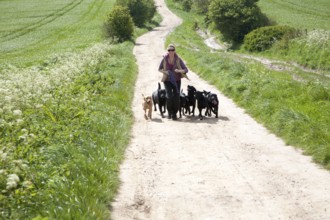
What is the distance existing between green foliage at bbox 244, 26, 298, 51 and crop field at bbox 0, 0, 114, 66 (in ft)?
55.7

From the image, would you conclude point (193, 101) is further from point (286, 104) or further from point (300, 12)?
point (300, 12)

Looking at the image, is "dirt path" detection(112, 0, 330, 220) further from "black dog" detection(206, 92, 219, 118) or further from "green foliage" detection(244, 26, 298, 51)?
"green foliage" detection(244, 26, 298, 51)

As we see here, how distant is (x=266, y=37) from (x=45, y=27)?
36.1m

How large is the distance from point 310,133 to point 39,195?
250 inches

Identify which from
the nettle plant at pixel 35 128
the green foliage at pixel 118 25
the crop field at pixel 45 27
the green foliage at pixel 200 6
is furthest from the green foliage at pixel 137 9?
the nettle plant at pixel 35 128

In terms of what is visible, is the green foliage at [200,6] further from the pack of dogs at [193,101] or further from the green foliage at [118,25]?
the pack of dogs at [193,101]

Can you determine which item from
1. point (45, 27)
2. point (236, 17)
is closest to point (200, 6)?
point (45, 27)

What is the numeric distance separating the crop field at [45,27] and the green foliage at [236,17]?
1451 cm

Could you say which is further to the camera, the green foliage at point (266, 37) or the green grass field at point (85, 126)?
the green foliage at point (266, 37)

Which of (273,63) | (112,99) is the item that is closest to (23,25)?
(273,63)

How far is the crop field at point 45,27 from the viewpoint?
40.9 metres

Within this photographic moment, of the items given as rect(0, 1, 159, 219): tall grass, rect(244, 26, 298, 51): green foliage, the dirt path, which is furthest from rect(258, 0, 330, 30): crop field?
the dirt path

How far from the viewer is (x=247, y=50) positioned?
134 feet

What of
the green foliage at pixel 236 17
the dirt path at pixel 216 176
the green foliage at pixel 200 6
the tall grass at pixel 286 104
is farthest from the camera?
the green foliage at pixel 200 6
